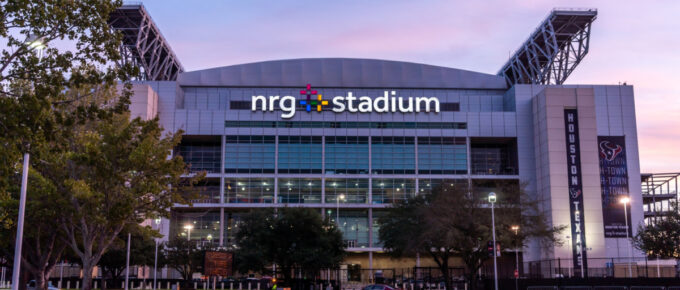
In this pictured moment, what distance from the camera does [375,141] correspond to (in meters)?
108

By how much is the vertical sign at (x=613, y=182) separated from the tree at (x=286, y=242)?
54905 millimetres

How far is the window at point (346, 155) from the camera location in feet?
350

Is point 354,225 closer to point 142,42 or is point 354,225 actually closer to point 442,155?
point 442,155

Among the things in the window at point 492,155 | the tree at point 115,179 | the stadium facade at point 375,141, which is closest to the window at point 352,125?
the stadium facade at point 375,141

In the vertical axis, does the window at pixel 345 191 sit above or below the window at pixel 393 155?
below

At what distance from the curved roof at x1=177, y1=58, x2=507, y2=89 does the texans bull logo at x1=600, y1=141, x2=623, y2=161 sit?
72.1 ft

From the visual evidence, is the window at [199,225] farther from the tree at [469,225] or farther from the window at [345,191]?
the tree at [469,225]

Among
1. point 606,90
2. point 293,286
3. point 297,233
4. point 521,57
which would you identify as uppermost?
point 521,57

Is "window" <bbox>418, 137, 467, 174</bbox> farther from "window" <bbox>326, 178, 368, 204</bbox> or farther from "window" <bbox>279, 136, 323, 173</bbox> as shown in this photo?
"window" <bbox>279, 136, 323, 173</bbox>

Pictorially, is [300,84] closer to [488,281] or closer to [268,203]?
[268,203]

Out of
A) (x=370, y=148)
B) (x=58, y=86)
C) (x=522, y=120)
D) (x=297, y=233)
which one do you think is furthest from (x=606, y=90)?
(x=58, y=86)

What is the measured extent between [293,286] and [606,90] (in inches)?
2924

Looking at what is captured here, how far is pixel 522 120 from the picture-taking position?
107812 mm

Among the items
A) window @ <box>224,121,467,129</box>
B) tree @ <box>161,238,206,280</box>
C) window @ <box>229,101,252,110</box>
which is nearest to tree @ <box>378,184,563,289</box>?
tree @ <box>161,238,206,280</box>
